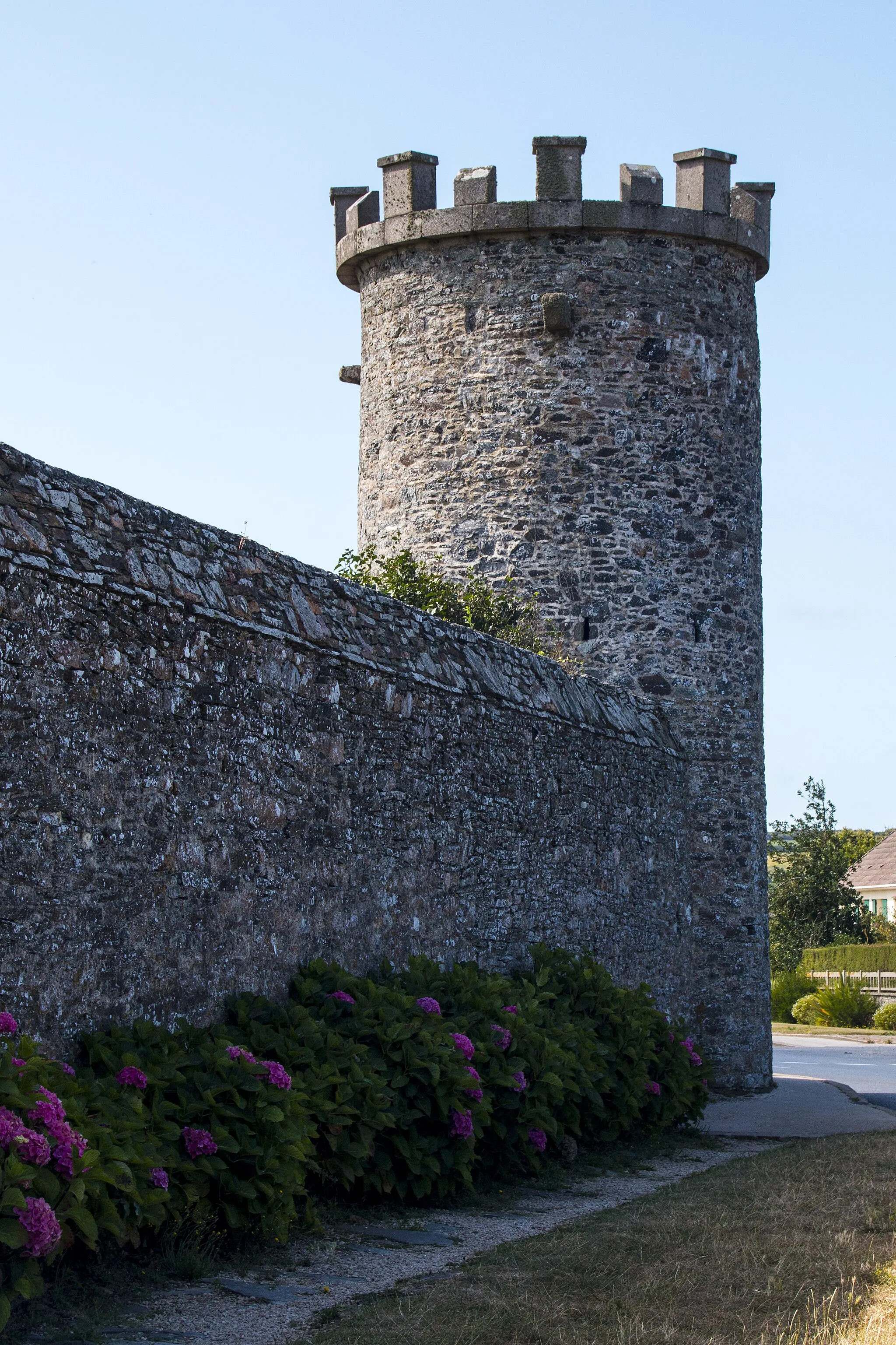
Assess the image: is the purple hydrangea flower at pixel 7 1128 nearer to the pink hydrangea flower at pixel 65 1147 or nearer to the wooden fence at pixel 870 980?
the pink hydrangea flower at pixel 65 1147

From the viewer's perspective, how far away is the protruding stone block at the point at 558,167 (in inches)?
583

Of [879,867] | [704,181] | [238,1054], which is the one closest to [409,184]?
[704,181]

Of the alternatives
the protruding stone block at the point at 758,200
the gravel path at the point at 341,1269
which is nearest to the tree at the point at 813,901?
the protruding stone block at the point at 758,200

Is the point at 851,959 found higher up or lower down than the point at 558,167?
lower down

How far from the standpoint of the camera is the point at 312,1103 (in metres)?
6.66

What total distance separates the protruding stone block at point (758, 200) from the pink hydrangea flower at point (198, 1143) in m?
12.3

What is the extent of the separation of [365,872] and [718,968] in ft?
23.6

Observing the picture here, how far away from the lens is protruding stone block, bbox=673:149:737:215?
15.3 m

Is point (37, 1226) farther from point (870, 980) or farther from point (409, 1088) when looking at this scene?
point (870, 980)

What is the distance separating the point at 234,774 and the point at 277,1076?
5.51 feet

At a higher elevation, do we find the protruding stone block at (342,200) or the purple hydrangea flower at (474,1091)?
the protruding stone block at (342,200)

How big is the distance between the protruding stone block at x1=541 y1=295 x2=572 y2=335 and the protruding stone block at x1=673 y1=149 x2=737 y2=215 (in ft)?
5.75

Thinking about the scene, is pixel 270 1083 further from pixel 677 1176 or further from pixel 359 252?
pixel 359 252

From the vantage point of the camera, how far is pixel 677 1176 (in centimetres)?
913
